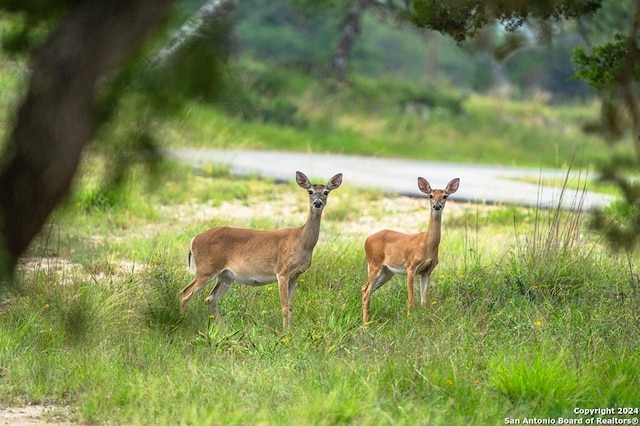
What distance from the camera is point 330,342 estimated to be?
7.73 meters

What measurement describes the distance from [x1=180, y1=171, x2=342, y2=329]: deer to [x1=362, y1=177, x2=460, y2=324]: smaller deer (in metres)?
0.63

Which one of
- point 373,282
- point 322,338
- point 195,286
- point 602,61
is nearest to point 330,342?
point 322,338

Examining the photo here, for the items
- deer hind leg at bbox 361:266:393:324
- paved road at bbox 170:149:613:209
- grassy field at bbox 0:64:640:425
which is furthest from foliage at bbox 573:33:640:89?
paved road at bbox 170:149:613:209

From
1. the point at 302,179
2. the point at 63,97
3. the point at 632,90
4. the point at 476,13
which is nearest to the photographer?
the point at 63,97

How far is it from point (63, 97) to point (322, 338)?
4.35 metres

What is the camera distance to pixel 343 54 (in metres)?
32.1

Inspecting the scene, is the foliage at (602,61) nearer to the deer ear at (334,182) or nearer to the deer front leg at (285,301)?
the deer ear at (334,182)

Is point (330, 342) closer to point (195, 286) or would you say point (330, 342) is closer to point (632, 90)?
point (195, 286)

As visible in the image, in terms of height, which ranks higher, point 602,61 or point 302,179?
point 602,61

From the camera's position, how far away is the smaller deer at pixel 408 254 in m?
9.08

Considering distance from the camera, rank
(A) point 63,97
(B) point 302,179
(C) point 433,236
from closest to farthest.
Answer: (A) point 63,97
(C) point 433,236
(B) point 302,179

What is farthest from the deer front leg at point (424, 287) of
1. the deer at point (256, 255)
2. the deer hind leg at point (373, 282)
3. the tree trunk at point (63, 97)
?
the tree trunk at point (63, 97)

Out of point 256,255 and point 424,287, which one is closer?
point 256,255

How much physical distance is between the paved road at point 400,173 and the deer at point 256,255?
6.42m
